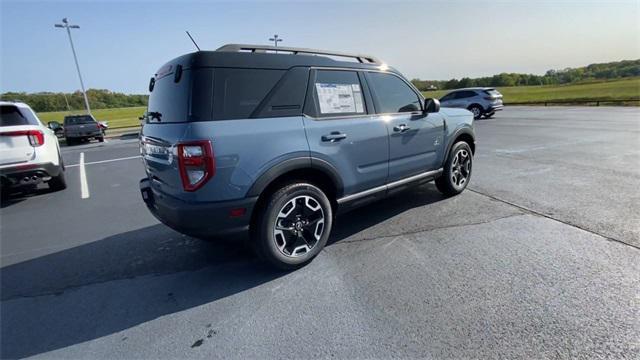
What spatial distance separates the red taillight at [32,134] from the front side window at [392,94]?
5468mm

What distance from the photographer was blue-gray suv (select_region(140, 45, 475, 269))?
2.49 metres

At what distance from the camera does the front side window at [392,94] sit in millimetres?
3650

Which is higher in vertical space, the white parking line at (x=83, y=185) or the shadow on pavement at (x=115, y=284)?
the white parking line at (x=83, y=185)

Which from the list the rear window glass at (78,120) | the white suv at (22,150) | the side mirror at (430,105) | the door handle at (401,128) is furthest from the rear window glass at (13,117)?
the rear window glass at (78,120)

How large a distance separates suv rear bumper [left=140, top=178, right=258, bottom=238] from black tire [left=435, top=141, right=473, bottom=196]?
10.2 feet

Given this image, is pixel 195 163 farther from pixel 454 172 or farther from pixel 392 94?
pixel 454 172

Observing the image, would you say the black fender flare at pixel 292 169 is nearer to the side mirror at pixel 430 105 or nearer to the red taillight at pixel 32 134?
the side mirror at pixel 430 105

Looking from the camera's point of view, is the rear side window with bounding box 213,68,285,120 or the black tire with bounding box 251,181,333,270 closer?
the rear side window with bounding box 213,68,285,120

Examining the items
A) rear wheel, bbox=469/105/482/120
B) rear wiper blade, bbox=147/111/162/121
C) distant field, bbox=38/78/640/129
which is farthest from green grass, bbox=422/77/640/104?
rear wiper blade, bbox=147/111/162/121

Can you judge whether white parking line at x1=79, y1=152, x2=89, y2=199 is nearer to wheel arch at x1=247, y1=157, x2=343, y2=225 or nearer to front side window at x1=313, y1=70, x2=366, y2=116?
wheel arch at x1=247, y1=157, x2=343, y2=225

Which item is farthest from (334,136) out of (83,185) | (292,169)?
(83,185)

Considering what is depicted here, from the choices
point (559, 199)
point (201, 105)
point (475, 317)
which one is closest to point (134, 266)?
point (201, 105)

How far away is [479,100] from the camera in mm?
17578

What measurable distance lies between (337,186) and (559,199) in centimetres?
340
